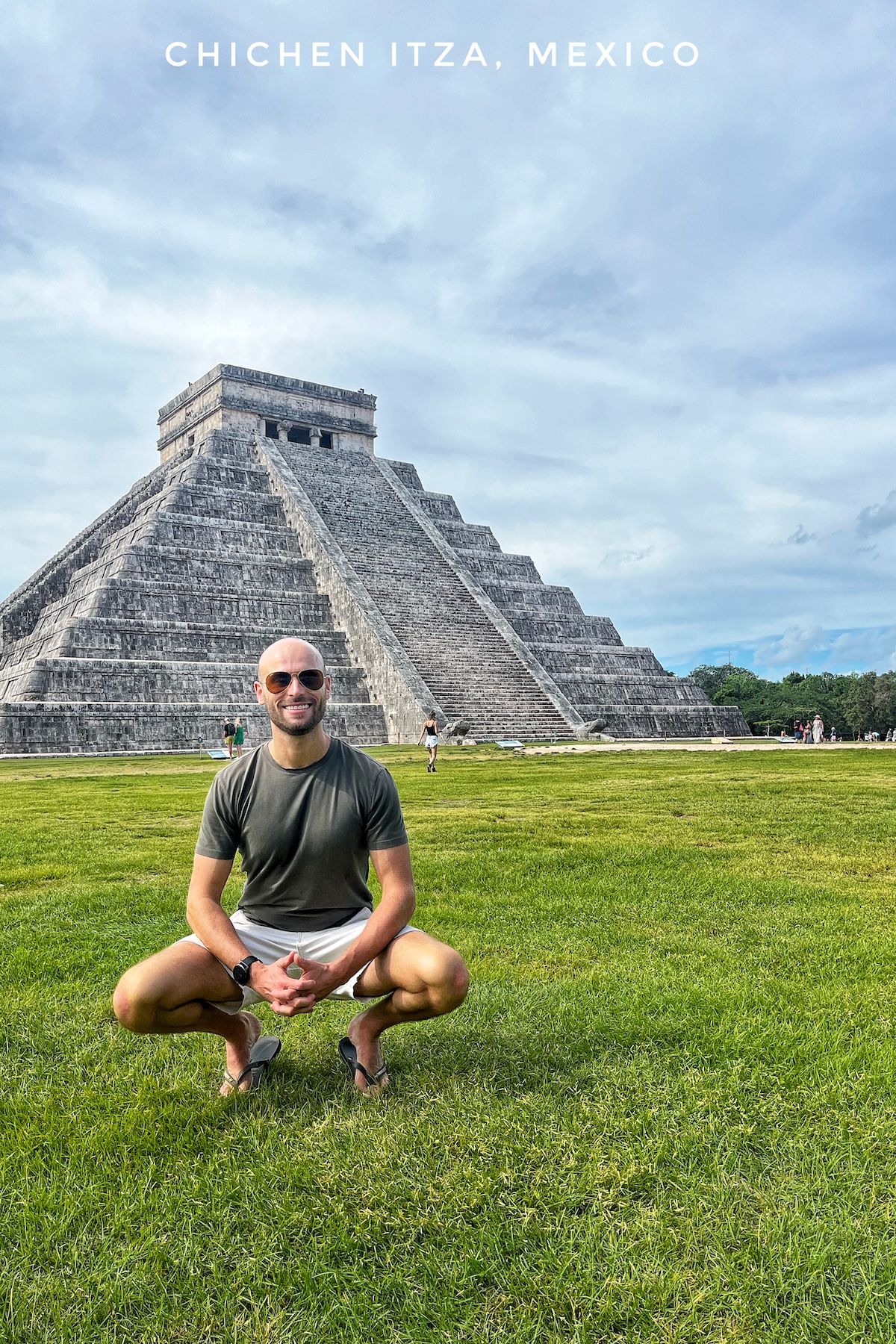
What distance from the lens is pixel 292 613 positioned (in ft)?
94.4

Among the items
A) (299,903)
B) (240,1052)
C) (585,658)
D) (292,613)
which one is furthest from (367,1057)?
(585,658)

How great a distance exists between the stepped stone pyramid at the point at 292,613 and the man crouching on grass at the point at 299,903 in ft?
66.0

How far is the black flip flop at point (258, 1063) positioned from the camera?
304 centimetres

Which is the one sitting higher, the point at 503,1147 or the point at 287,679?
the point at 287,679

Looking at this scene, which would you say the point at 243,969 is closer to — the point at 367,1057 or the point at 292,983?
the point at 292,983

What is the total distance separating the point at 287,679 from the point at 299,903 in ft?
2.52

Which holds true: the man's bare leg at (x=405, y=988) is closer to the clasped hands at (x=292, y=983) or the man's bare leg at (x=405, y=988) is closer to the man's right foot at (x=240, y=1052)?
the clasped hands at (x=292, y=983)

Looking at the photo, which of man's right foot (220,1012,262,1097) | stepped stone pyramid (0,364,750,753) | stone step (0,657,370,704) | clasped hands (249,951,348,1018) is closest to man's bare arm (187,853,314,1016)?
clasped hands (249,951,348,1018)

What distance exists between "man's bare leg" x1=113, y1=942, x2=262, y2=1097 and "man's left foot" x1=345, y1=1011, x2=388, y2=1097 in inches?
14.5

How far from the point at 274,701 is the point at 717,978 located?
220cm

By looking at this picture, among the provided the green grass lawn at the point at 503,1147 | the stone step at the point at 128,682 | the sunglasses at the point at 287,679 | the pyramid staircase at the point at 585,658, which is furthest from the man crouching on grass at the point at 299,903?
the pyramid staircase at the point at 585,658

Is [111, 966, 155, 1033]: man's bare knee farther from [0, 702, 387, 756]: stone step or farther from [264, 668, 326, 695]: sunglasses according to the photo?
[0, 702, 387, 756]: stone step

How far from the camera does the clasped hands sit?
2770 mm

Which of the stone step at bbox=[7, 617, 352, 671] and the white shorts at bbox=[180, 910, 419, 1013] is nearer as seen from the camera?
the white shorts at bbox=[180, 910, 419, 1013]
